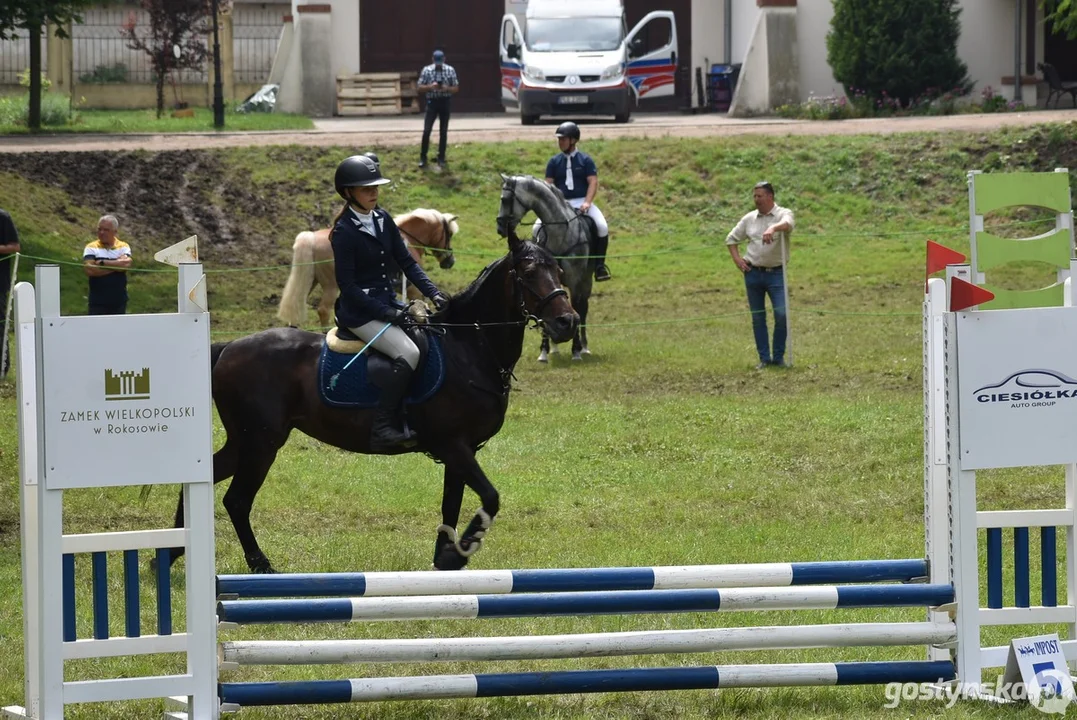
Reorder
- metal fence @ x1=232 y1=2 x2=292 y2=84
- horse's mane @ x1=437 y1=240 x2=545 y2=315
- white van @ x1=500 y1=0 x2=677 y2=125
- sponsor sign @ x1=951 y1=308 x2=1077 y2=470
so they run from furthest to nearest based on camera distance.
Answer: metal fence @ x1=232 y1=2 x2=292 y2=84 → white van @ x1=500 y1=0 x2=677 y2=125 → horse's mane @ x1=437 y1=240 x2=545 y2=315 → sponsor sign @ x1=951 y1=308 x2=1077 y2=470

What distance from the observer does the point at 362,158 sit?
342 inches

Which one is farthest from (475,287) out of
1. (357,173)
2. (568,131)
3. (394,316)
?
(568,131)

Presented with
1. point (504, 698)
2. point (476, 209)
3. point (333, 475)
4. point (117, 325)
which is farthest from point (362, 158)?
point (476, 209)

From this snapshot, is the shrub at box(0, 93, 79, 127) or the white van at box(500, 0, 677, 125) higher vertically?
the white van at box(500, 0, 677, 125)

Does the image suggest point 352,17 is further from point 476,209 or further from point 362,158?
point 362,158

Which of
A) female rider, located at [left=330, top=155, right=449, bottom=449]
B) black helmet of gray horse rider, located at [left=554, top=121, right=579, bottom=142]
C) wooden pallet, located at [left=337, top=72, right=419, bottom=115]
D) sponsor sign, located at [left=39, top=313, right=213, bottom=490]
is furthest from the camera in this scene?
wooden pallet, located at [left=337, top=72, right=419, bottom=115]

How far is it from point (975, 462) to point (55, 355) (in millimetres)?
3966

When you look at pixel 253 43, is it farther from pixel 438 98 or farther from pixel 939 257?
pixel 939 257

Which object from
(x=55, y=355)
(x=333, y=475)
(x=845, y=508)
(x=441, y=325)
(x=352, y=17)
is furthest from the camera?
(x=352, y=17)

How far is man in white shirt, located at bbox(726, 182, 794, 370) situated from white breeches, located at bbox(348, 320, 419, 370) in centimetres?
842

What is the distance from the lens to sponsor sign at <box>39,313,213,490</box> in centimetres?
609

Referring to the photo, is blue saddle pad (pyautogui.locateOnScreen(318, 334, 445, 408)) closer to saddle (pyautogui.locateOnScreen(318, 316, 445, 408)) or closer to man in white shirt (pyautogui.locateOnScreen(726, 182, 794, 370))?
saddle (pyautogui.locateOnScreen(318, 316, 445, 408))

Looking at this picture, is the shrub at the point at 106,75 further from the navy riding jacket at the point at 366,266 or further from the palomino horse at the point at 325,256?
the navy riding jacket at the point at 366,266

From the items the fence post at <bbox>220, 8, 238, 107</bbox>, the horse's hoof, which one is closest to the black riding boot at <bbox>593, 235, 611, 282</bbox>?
the horse's hoof
